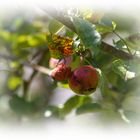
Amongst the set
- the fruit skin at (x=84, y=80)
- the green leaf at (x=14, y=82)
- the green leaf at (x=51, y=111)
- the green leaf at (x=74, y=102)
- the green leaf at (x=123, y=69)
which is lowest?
A: the green leaf at (x=51, y=111)

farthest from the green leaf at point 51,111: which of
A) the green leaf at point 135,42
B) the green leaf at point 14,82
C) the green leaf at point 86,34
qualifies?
the green leaf at point 86,34

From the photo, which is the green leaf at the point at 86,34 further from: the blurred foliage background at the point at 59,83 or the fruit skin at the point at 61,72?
the fruit skin at the point at 61,72

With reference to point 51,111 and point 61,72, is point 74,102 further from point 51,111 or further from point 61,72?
point 61,72

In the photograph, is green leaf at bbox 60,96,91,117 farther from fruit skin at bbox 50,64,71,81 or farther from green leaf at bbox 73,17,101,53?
green leaf at bbox 73,17,101,53

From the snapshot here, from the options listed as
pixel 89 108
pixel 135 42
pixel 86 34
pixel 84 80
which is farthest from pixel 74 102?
pixel 86 34

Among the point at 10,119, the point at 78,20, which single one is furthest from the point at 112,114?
the point at 78,20

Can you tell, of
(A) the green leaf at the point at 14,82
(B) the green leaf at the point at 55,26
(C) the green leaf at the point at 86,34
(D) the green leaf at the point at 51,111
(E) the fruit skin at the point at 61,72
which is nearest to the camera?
(C) the green leaf at the point at 86,34
